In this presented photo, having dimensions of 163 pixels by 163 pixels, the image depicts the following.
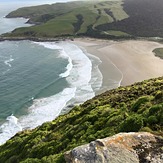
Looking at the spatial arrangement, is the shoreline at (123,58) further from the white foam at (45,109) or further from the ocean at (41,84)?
the white foam at (45,109)

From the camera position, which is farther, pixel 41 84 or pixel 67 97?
pixel 41 84

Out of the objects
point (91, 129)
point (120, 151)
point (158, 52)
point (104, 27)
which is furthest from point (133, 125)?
point (104, 27)

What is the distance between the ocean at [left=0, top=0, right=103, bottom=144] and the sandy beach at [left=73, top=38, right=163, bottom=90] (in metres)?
3.36

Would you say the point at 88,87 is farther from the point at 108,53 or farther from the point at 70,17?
the point at 70,17

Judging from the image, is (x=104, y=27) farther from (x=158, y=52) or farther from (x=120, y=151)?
(x=120, y=151)

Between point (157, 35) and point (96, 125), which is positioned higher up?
point (96, 125)

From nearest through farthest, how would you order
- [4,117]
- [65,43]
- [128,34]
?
1. [4,117]
2. [65,43]
3. [128,34]

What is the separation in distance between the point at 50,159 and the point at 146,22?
530ft

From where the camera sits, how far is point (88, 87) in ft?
216

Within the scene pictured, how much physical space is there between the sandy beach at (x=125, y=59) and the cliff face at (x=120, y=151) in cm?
5408

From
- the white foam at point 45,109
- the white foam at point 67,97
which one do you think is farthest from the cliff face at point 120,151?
the white foam at point 45,109

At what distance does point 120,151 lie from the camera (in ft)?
33.5

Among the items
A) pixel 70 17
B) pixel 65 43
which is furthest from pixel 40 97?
pixel 70 17

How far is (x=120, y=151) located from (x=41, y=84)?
61.6 metres
